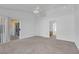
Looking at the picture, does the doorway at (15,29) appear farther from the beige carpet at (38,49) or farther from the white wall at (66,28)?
the white wall at (66,28)

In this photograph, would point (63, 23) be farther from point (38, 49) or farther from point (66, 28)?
point (38, 49)

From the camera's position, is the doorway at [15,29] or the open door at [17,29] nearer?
the doorway at [15,29]

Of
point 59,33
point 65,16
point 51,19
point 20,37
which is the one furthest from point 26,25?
point 65,16

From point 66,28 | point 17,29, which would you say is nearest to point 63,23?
point 66,28

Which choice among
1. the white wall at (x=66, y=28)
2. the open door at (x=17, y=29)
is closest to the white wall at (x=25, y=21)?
the open door at (x=17, y=29)

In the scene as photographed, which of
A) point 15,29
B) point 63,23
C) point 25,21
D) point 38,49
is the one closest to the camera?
point 38,49

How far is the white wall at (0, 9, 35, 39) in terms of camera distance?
680cm

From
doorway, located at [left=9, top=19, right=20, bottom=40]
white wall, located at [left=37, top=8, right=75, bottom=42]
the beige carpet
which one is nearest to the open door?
doorway, located at [left=9, top=19, right=20, bottom=40]

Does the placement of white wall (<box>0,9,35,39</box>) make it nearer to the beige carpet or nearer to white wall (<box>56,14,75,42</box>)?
white wall (<box>56,14,75,42</box>)

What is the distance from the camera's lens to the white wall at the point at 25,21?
6.80 metres

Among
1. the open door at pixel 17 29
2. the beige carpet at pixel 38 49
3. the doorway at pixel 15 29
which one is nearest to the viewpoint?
the beige carpet at pixel 38 49

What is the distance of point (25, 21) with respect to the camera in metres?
7.86

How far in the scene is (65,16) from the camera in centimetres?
604

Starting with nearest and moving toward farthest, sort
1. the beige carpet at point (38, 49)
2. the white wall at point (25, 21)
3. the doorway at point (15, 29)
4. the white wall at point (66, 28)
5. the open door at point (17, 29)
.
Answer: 1. the beige carpet at point (38, 49)
2. the white wall at point (66, 28)
3. the white wall at point (25, 21)
4. the doorway at point (15, 29)
5. the open door at point (17, 29)
